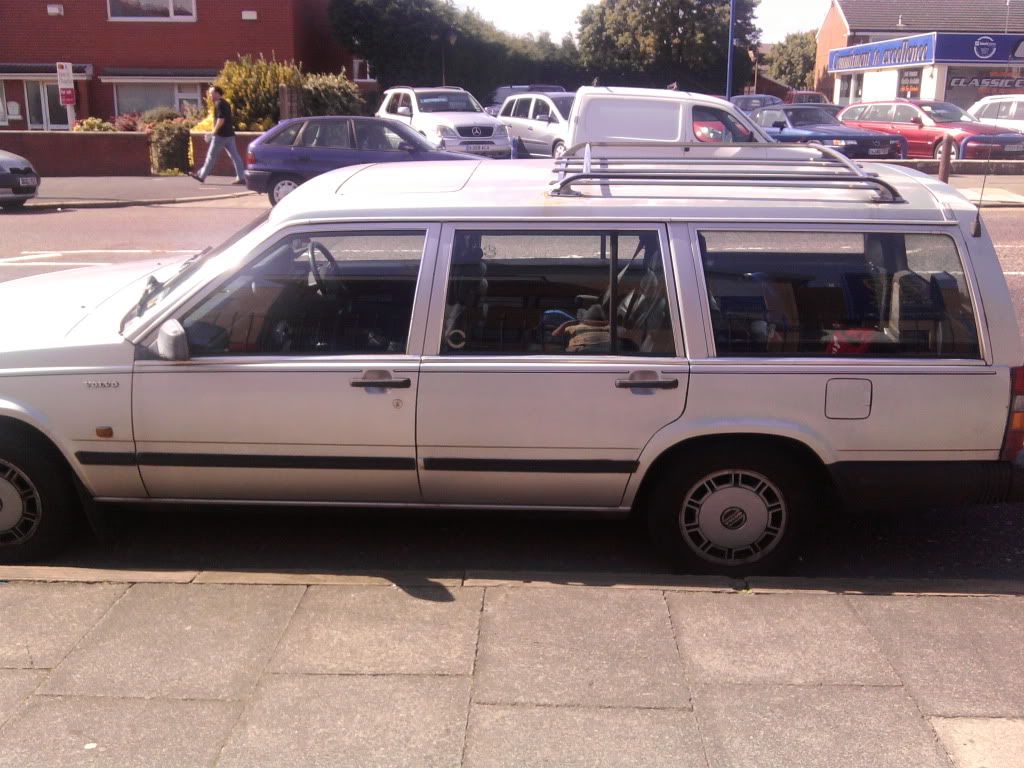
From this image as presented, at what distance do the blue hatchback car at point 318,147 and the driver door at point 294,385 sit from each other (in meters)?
12.6

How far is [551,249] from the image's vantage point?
451cm

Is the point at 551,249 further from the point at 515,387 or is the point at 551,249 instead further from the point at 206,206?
the point at 206,206

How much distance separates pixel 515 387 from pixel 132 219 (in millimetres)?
13992

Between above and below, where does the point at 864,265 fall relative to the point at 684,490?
above

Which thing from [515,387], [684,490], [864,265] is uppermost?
[864,265]

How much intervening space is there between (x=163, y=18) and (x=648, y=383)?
37300mm

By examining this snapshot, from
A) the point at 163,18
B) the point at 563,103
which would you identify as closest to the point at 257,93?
the point at 563,103

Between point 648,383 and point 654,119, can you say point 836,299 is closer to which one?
point 648,383

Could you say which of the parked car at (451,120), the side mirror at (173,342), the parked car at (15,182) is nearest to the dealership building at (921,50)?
the parked car at (451,120)

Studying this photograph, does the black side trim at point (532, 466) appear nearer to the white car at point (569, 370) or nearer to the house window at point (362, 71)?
the white car at point (569, 370)

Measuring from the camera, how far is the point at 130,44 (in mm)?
37219

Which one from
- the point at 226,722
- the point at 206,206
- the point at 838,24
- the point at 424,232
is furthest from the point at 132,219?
the point at 838,24

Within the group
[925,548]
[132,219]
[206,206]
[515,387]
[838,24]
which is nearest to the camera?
[515,387]

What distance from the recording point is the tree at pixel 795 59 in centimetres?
7212
